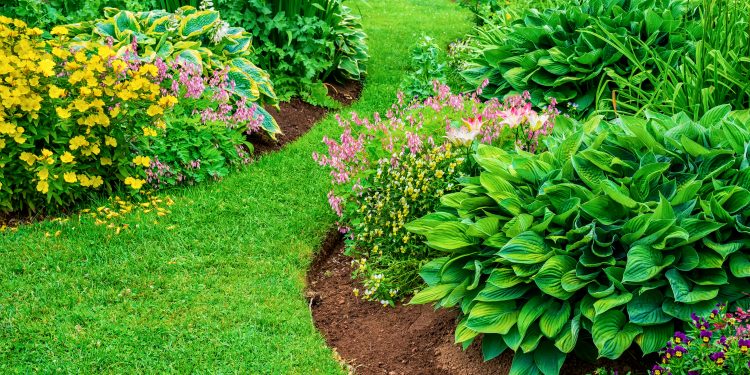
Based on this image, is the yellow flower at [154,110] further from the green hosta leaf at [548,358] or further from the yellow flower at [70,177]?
the green hosta leaf at [548,358]

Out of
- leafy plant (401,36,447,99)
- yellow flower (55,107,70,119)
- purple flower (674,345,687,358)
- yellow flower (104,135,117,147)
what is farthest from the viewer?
leafy plant (401,36,447,99)

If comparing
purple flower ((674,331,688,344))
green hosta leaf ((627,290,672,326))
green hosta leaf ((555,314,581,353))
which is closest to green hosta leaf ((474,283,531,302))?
green hosta leaf ((555,314,581,353))

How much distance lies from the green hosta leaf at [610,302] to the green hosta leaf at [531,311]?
0.85 feet

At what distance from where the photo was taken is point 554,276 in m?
3.28

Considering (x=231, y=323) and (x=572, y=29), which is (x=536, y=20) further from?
(x=231, y=323)

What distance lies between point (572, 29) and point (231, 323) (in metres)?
3.76

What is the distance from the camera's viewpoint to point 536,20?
6418 millimetres

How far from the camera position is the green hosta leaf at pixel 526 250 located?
3309 millimetres

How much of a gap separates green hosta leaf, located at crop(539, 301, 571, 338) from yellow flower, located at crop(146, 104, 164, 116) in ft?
9.89

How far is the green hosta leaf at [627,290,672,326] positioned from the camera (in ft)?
10.2

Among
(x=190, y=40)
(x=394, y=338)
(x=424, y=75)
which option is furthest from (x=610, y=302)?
(x=190, y=40)

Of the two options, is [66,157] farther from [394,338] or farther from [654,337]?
[654,337]

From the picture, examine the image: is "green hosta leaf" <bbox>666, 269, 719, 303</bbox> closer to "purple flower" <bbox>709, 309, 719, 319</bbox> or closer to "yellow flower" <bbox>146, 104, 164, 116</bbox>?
"purple flower" <bbox>709, 309, 719, 319</bbox>

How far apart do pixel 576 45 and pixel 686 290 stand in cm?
320
